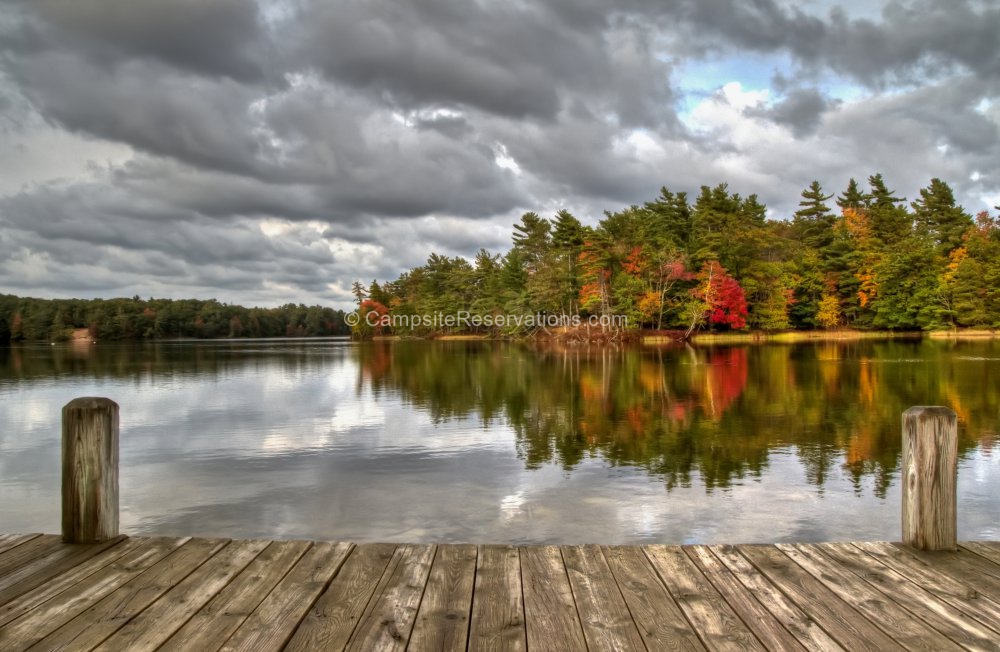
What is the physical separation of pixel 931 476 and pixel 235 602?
3422mm

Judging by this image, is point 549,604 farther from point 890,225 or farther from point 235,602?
point 890,225

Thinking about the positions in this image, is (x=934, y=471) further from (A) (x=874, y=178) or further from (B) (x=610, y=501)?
(A) (x=874, y=178)

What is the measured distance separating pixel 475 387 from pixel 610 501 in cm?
1292

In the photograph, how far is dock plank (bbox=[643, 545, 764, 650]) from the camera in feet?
7.39

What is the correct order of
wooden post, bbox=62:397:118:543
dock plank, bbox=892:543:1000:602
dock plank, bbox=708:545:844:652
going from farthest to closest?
wooden post, bbox=62:397:118:543 < dock plank, bbox=892:543:1000:602 < dock plank, bbox=708:545:844:652

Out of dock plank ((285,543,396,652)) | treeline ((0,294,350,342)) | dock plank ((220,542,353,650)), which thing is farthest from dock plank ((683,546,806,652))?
treeline ((0,294,350,342))

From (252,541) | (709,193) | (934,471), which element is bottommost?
(252,541)

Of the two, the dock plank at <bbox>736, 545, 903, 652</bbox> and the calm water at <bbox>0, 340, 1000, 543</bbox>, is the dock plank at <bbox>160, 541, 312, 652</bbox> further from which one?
the calm water at <bbox>0, 340, 1000, 543</bbox>

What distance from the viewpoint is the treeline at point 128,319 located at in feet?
299

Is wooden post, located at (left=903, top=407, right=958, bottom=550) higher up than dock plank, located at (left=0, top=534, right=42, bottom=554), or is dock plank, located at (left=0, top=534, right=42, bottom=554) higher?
wooden post, located at (left=903, top=407, right=958, bottom=550)

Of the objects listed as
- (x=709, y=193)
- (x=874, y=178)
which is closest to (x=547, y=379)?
(x=709, y=193)

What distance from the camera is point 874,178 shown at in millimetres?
63250

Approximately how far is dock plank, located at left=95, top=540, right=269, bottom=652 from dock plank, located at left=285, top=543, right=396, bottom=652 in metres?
0.50

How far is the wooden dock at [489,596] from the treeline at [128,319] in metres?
109
